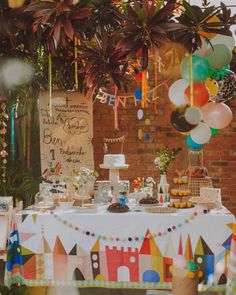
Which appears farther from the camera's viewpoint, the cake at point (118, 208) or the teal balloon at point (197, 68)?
the cake at point (118, 208)

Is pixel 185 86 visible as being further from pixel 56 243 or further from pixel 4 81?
pixel 56 243

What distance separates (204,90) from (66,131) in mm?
2468

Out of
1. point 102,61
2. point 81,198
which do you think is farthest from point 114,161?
point 102,61

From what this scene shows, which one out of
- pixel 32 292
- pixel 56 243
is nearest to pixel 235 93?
pixel 56 243

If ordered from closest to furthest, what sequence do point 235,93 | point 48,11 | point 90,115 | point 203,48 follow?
point 48,11, point 203,48, point 235,93, point 90,115

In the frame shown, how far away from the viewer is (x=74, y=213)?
3.09m

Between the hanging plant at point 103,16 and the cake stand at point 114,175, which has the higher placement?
the hanging plant at point 103,16

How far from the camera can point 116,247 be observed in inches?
119

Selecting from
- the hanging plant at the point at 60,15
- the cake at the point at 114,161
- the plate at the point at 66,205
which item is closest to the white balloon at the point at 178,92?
the hanging plant at the point at 60,15

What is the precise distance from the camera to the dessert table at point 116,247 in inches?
117

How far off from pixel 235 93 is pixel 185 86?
0.40 meters

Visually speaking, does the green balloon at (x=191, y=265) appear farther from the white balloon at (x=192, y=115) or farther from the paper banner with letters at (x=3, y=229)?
the paper banner with letters at (x=3, y=229)

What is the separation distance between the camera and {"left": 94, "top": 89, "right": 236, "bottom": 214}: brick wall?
4793mm

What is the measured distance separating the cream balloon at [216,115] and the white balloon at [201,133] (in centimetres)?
4
